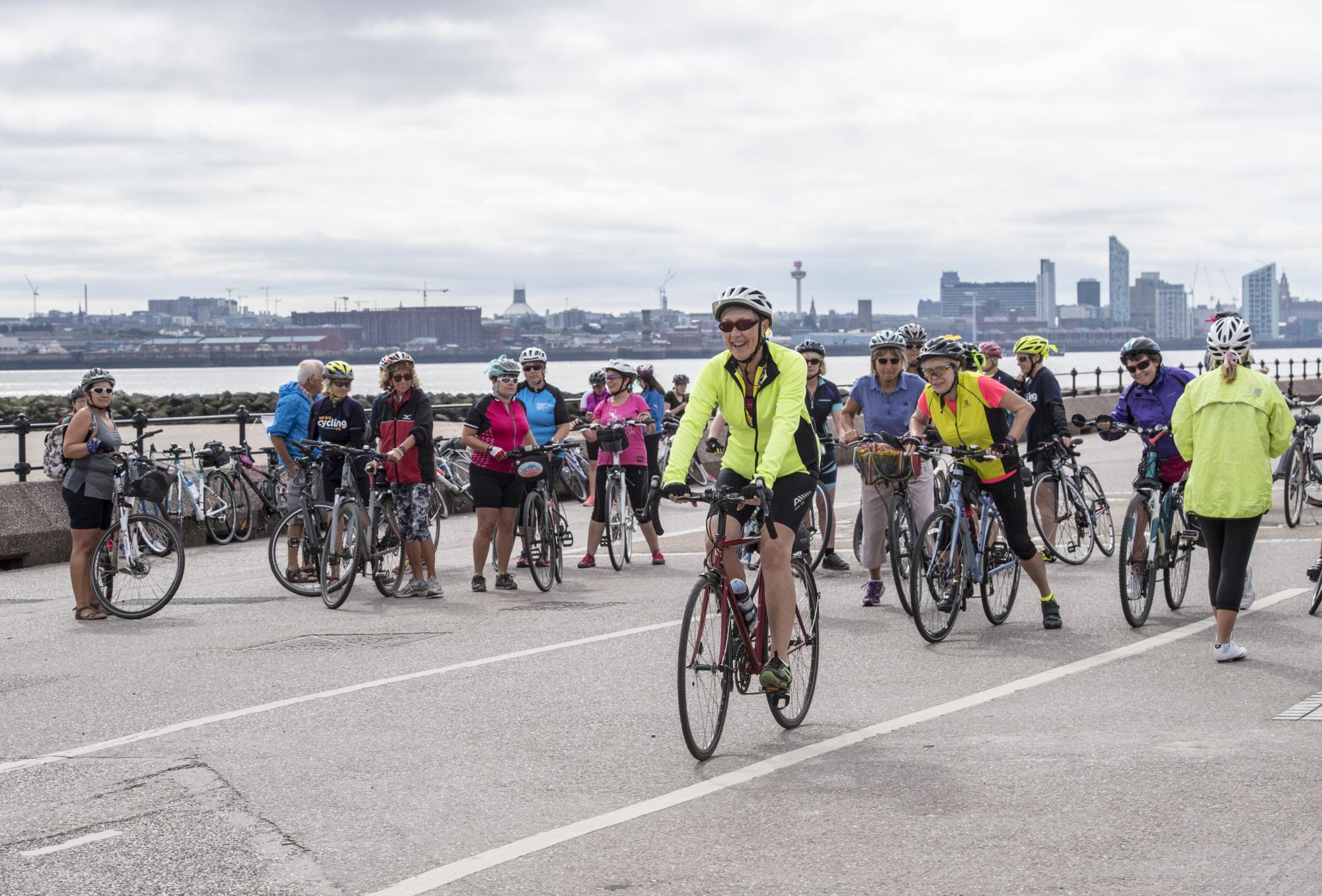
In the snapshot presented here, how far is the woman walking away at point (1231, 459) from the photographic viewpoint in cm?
838

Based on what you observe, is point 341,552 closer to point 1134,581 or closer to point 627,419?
point 627,419

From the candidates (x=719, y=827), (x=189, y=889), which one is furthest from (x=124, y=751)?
(x=719, y=827)

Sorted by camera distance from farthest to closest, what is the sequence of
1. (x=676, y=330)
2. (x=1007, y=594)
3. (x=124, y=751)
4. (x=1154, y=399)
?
(x=676, y=330), (x=1154, y=399), (x=1007, y=594), (x=124, y=751)

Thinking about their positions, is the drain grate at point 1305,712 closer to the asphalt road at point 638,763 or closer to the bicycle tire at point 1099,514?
the asphalt road at point 638,763

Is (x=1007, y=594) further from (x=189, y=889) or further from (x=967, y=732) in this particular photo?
(x=189, y=889)

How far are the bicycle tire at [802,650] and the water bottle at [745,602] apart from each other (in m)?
0.30

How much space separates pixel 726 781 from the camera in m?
6.12

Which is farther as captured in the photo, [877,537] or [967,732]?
[877,537]

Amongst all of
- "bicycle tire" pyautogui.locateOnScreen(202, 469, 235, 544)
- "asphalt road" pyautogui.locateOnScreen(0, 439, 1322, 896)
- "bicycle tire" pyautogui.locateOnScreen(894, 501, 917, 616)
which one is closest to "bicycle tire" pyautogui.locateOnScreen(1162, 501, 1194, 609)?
"asphalt road" pyautogui.locateOnScreen(0, 439, 1322, 896)

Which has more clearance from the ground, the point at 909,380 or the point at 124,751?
the point at 909,380

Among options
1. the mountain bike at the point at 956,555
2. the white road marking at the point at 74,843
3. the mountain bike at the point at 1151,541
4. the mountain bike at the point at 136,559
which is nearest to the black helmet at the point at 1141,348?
the mountain bike at the point at 1151,541

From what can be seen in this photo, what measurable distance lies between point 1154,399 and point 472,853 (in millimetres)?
7145

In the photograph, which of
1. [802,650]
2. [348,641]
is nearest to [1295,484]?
[348,641]

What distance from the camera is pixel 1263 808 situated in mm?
5500
